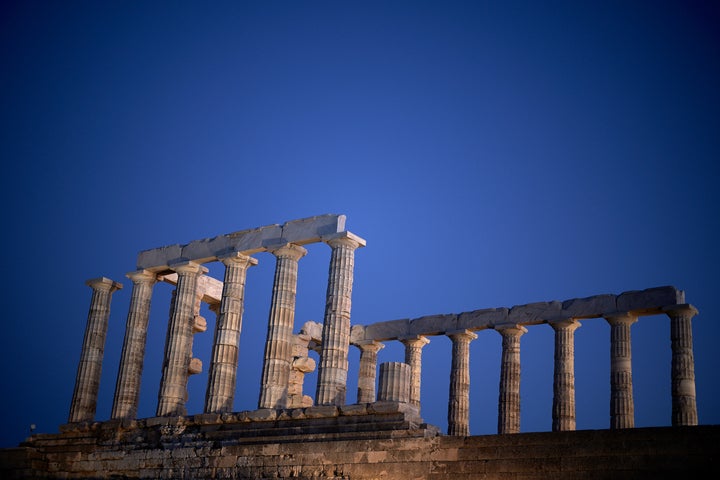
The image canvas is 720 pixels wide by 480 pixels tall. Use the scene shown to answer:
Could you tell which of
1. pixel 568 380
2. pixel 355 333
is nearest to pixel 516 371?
pixel 568 380

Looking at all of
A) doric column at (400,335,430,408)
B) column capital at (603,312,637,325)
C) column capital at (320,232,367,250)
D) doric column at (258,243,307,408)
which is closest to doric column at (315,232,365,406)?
column capital at (320,232,367,250)

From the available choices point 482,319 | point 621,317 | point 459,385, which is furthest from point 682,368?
point 459,385

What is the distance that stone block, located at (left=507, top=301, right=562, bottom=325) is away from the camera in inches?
1378

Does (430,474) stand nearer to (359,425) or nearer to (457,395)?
(359,425)

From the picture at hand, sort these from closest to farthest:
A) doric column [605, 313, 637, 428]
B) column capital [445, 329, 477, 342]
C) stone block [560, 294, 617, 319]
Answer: doric column [605, 313, 637, 428]
stone block [560, 294, 617, 319]
column capital [445, 329, 477, 342]

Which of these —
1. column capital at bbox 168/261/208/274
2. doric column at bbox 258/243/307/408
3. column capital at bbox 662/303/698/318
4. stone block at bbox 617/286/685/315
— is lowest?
doric column at bbox 258/243/307/408

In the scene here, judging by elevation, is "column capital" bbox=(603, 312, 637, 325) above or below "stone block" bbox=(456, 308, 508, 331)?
below

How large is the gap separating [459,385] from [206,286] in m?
12.0

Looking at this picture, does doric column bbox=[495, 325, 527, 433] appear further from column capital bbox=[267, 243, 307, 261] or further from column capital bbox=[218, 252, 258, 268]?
column capital bbox=[218, 252, 258, 268]

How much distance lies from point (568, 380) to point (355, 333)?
11418 millimetres

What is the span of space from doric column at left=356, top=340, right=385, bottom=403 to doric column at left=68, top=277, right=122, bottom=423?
1182 cm

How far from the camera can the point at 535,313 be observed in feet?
116

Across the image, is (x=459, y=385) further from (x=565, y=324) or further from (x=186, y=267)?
(x=186, y=267)

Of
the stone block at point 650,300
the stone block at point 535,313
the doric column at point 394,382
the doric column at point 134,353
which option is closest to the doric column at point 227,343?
the doric column at point 134,353
